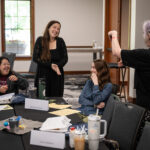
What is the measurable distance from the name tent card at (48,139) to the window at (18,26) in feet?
26.8

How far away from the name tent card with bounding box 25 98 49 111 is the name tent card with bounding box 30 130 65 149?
34.8 inches

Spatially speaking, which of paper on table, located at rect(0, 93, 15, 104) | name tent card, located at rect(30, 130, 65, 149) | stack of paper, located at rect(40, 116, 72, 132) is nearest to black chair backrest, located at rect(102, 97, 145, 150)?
stack of paper, located at rect(40, 116, 72, 132)

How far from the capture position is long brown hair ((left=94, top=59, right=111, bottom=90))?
3053 millimetres

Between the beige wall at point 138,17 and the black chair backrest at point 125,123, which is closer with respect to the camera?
the black chair backrest at point 125,123

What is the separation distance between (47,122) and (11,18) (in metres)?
7.97

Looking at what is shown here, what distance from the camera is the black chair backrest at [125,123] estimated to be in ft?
6.74

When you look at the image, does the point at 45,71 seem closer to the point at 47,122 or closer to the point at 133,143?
the point at 47,122

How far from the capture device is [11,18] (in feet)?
31.7

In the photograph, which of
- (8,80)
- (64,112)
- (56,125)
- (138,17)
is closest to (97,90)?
(64,112)

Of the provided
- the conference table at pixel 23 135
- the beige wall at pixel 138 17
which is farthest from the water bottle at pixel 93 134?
the beige wall at pixel 138 17

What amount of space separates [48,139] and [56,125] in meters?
0.34

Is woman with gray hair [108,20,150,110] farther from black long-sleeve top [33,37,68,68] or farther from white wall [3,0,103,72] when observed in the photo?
white wall [3,0,103,72]

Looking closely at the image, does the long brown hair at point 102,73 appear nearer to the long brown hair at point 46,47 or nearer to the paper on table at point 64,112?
the paper on table at point 64,112

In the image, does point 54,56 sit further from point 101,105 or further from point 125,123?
point 125,123
